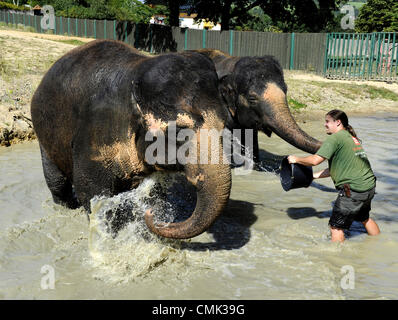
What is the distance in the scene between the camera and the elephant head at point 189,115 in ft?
12.8

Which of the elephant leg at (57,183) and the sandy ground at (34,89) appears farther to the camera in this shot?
the sandy ground at (34,89)

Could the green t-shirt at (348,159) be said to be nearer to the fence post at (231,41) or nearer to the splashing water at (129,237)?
the splashing water at (129,237)

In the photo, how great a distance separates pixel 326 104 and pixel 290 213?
33.2ft

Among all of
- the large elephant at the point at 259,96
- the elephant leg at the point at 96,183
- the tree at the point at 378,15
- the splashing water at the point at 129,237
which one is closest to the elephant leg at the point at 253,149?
the large elephant at the point at 259,96

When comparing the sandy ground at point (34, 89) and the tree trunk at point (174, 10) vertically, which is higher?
the tree trunk at point (174, 10)

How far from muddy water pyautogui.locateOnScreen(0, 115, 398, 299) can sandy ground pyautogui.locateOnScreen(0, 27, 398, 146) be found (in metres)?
3.85

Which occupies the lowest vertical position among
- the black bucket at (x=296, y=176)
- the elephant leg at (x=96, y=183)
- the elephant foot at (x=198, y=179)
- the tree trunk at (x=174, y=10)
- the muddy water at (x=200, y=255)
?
the muddy water at (x=200, y=255)

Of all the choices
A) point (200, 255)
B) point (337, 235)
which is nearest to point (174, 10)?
point (337, 235)

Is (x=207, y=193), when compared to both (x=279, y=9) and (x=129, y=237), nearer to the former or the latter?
(x=129, y=237)

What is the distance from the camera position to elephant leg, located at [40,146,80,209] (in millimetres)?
5984

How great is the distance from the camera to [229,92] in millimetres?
8188

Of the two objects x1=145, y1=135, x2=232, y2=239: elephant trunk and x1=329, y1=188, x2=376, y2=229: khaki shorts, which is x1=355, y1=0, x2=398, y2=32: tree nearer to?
x1=329, y1=188, x2=376, y2=229: khaki shorts

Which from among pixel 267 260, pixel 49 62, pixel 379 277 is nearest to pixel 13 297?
pixel 267 260

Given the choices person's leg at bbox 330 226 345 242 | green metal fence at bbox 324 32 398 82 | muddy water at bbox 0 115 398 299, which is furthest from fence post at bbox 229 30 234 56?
person's leg at bbox 330 226 345 242
